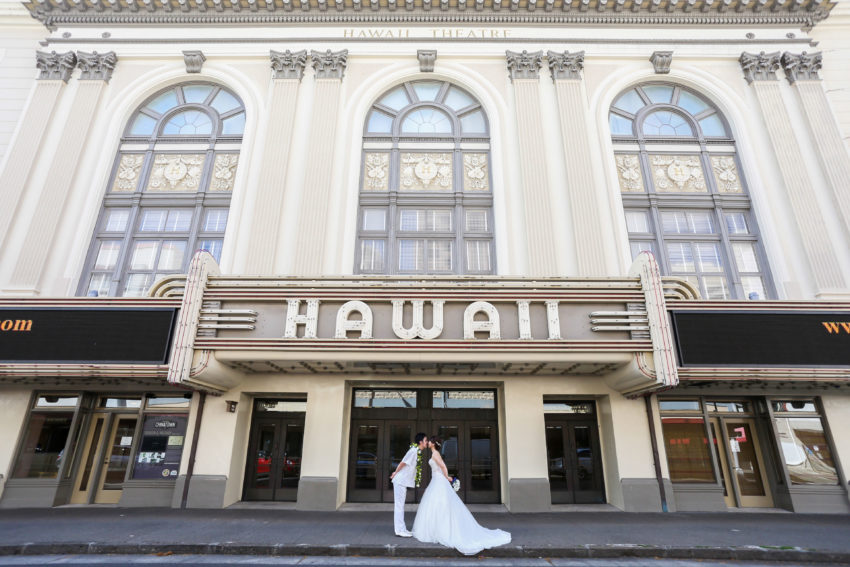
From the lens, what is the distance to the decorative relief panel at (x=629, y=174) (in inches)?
546

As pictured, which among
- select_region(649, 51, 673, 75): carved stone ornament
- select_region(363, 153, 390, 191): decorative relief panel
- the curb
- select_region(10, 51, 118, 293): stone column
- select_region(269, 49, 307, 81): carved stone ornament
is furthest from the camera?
select_region(269, 49, 307, 81): carved stone ornament

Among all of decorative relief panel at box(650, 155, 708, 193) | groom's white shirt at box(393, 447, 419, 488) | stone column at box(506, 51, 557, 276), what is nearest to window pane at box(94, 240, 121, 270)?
groom's white shirt at box(393, 447, 419, 488)

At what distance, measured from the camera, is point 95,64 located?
48.8 feet

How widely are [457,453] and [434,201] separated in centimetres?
759

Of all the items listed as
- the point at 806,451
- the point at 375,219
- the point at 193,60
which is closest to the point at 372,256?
the point at 375,219

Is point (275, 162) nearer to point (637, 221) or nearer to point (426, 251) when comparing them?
point (426, 251)

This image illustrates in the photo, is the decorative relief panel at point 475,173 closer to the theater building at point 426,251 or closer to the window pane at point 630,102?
the theater building at point 426,251

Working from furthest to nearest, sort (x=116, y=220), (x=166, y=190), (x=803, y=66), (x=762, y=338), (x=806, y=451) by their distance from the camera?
(x=803, y=66)
(x=166, y=190)
(x=116, y=220)
(x=806, y=451)
(x=762, y=338)

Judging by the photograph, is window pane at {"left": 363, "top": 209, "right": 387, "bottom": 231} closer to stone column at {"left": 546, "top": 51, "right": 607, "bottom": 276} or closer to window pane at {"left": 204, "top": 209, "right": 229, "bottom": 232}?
window pane at {"left": 204, "top": 209, "right": 229, "bottom": 232}

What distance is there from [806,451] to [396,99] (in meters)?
16.0

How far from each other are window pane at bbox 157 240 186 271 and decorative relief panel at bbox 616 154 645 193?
14.0 metres

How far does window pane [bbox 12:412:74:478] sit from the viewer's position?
11.0 m

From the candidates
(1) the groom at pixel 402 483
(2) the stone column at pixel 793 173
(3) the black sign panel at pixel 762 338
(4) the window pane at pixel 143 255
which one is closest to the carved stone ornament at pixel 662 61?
(2) the stone column at pixel 793 173

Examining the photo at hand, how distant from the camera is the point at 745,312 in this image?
9.88 m
